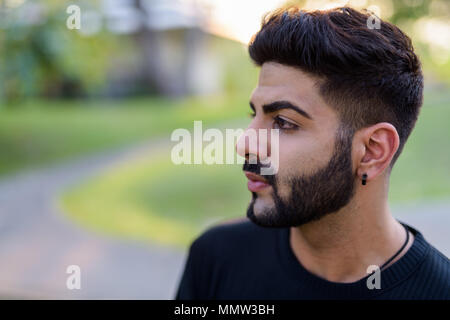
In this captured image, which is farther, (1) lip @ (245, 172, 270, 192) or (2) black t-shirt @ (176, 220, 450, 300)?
(1) lip @ (245, 172, 270, 192)

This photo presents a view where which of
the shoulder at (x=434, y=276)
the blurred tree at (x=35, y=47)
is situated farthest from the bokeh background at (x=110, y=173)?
the shoulder at (x=434, y=276)

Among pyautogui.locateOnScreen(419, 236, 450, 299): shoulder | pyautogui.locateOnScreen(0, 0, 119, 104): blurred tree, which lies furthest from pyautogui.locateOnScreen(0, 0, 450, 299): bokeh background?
pyautogui.locateOnScreen(419, 236, 450, 299): shoulder

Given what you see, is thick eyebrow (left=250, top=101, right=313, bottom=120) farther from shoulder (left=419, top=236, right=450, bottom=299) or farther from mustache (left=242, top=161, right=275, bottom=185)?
shoulder (left=419, top=236, right=450, bottom=299)

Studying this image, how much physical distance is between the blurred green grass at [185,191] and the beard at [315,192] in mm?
5253

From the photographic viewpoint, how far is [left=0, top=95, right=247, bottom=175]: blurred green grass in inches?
584

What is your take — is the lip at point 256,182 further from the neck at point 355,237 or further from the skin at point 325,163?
the neck at point 355,237

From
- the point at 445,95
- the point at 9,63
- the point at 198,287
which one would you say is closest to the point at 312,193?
the point at 198,287

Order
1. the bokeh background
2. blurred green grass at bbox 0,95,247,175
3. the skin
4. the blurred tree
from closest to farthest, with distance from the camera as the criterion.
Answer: the skin
the bokeh background
the blurred tree
blurred green grass at bbox 0,95,247,175

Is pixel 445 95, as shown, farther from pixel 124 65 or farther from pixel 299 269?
pixel 124 65

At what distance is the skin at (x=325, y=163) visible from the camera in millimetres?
1971

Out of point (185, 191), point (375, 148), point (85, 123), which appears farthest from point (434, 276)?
point (85, 123)

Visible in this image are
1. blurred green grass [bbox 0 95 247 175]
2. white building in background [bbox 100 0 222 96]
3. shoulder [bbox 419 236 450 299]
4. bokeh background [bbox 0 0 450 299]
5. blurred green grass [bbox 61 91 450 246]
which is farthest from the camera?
white building in background [bbox 100 0 222 96]

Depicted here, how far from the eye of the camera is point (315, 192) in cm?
199
